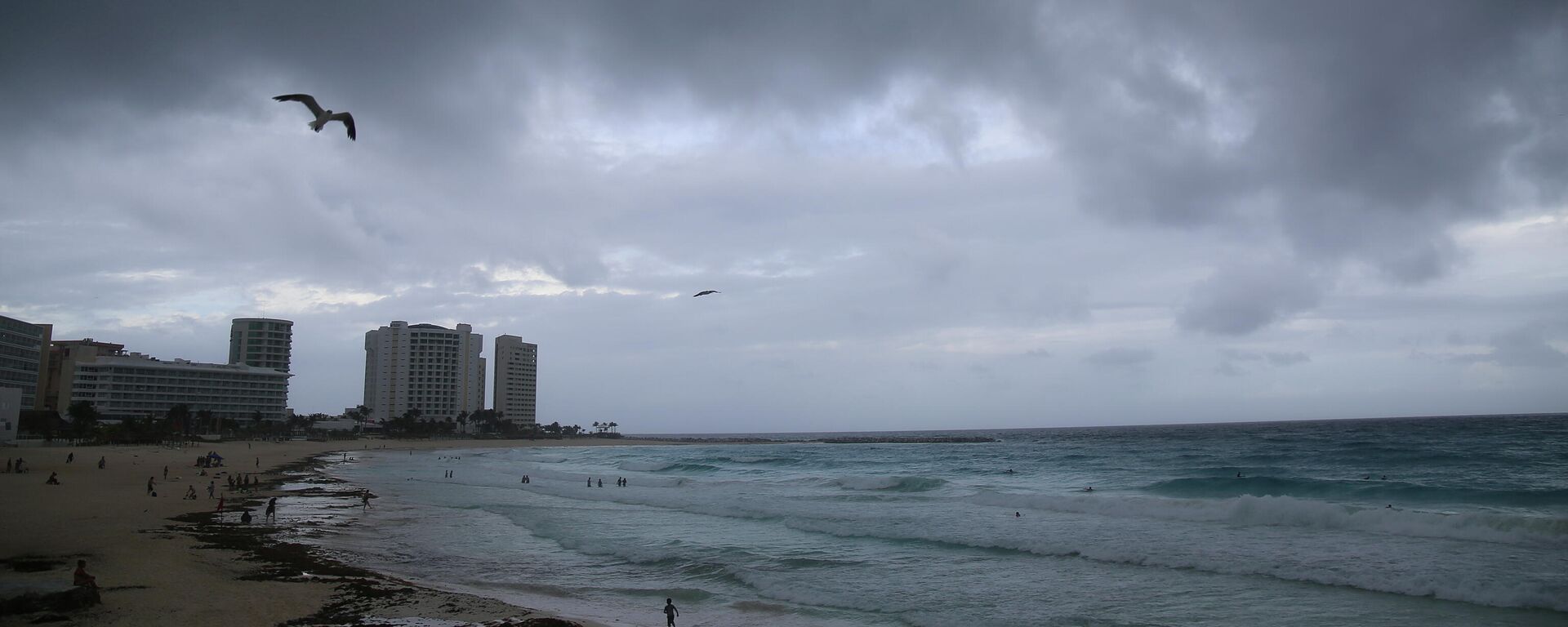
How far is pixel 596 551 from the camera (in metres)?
A: 22.3

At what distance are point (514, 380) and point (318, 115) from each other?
193072mm

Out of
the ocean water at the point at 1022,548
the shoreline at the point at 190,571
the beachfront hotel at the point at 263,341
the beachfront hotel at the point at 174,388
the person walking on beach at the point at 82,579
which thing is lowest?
the ocean water at the point at 1022,548

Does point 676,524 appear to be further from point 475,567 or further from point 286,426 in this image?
point 286,426

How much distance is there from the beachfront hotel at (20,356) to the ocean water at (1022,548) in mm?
65222

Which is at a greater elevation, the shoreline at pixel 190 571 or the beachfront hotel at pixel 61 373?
the beachfront hotel at pixel 61 373

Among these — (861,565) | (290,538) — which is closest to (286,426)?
(290,538)

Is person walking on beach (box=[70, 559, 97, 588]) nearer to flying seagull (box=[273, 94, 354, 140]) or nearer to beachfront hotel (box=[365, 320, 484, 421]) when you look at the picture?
flying seagull (box=[273, 94, 354, 140])

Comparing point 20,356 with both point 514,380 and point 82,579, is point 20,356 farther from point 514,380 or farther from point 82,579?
point 514,380

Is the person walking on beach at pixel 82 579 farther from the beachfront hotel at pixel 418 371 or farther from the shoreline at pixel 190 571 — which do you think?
the beachfront hotel at pixel 418 371

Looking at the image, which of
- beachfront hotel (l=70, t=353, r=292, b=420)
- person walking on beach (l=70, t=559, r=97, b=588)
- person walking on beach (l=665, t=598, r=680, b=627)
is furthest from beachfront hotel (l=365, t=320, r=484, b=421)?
person walking on beach (l=665, t=598, r=680, b=627)

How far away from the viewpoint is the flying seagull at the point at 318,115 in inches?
406

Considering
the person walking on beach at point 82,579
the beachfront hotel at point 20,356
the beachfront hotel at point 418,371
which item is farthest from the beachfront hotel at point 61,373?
the person walking on beach at point 82,579

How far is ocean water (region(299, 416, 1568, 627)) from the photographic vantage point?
588 inches

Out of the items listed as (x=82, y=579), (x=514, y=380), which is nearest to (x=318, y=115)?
(x=82, y=579)
